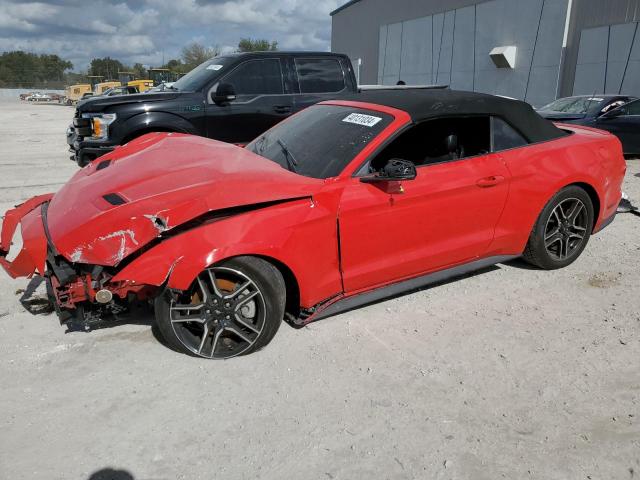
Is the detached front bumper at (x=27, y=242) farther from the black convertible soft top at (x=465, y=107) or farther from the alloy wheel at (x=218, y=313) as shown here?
the black convertible soft top at (x=465, y=107)

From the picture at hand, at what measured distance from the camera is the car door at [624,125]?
10445 millimetres

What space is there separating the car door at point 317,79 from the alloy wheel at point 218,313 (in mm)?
4867

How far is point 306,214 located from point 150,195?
3.07 feet

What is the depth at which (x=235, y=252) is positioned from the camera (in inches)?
114

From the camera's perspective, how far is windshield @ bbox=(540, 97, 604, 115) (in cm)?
1084

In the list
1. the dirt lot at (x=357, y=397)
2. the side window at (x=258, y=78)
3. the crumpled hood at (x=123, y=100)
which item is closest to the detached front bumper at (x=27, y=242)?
the dirt lot at (x=357, y=397)

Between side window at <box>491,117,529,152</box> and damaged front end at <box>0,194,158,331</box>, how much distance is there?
275cm

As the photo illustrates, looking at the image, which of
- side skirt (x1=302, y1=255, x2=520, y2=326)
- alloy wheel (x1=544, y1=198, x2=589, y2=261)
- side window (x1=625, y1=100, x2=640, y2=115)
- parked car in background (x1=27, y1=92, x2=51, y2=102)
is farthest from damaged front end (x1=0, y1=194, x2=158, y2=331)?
parked car in background (x1=27, y1=92, x2=51, y2=102)

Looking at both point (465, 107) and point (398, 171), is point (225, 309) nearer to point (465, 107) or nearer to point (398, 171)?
point (398, 171)

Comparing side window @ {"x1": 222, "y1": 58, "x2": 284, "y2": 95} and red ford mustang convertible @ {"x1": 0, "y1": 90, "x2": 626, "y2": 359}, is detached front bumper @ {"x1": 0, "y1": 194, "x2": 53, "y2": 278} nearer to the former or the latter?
red ford mustang convertible @ {"x1": 0, "y1": 90, "x2": 626, "y2": 359}

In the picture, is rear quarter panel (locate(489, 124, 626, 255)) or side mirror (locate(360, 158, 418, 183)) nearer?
side mirror (locate(360, 158, 418, 183))

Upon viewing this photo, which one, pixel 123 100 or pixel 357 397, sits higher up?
pixel 123 100

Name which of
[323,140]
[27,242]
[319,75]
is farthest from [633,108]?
[27,242]

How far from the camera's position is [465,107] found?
3854mm
